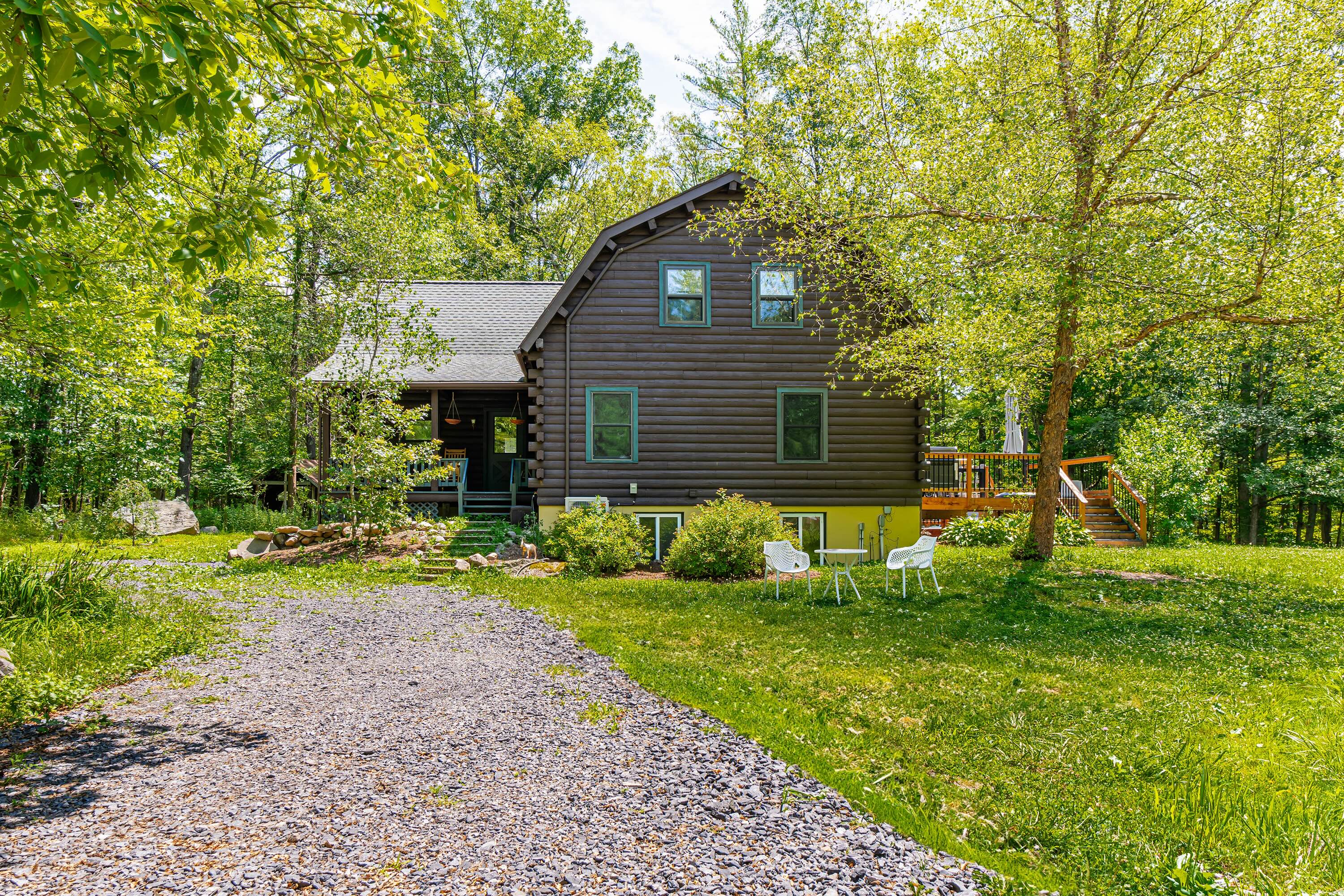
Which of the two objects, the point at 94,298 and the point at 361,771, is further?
the point at 94,298

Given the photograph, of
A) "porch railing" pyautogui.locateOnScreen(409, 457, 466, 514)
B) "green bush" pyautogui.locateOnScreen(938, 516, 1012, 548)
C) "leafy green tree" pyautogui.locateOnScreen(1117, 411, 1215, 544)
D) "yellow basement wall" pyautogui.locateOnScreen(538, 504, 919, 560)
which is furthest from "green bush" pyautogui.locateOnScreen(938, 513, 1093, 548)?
"porch railing" pyautogui.locateOnScreen(409, 457, 466, 514)

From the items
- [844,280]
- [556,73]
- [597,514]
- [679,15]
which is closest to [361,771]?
[597,514]

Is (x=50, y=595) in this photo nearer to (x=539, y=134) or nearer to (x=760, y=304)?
(x=760, y=304)

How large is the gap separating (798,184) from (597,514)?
22.4 feet

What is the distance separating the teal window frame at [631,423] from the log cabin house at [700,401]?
1.1 inches

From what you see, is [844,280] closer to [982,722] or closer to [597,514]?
[597,514]

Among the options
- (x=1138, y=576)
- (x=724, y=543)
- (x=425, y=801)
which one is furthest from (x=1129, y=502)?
(x=425, y=801)

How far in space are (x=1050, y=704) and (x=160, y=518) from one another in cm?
1949

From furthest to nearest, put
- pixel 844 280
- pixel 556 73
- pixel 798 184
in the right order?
pixel 556 73 → pixel 844 280 → pixel 798 184

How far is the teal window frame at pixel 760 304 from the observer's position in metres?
14.7

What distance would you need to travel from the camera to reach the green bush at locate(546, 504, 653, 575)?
40.5 feet

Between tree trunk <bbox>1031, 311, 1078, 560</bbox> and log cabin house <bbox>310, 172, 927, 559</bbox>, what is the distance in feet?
8.97

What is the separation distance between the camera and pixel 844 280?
14055 millimetres

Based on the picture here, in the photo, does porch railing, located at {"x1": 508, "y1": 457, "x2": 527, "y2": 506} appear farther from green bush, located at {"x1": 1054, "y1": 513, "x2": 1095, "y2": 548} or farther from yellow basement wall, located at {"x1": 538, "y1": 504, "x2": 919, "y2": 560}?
green bush, located at {"x1": 1054, "y1": 513, "x2": 1095, "y2": 548}
